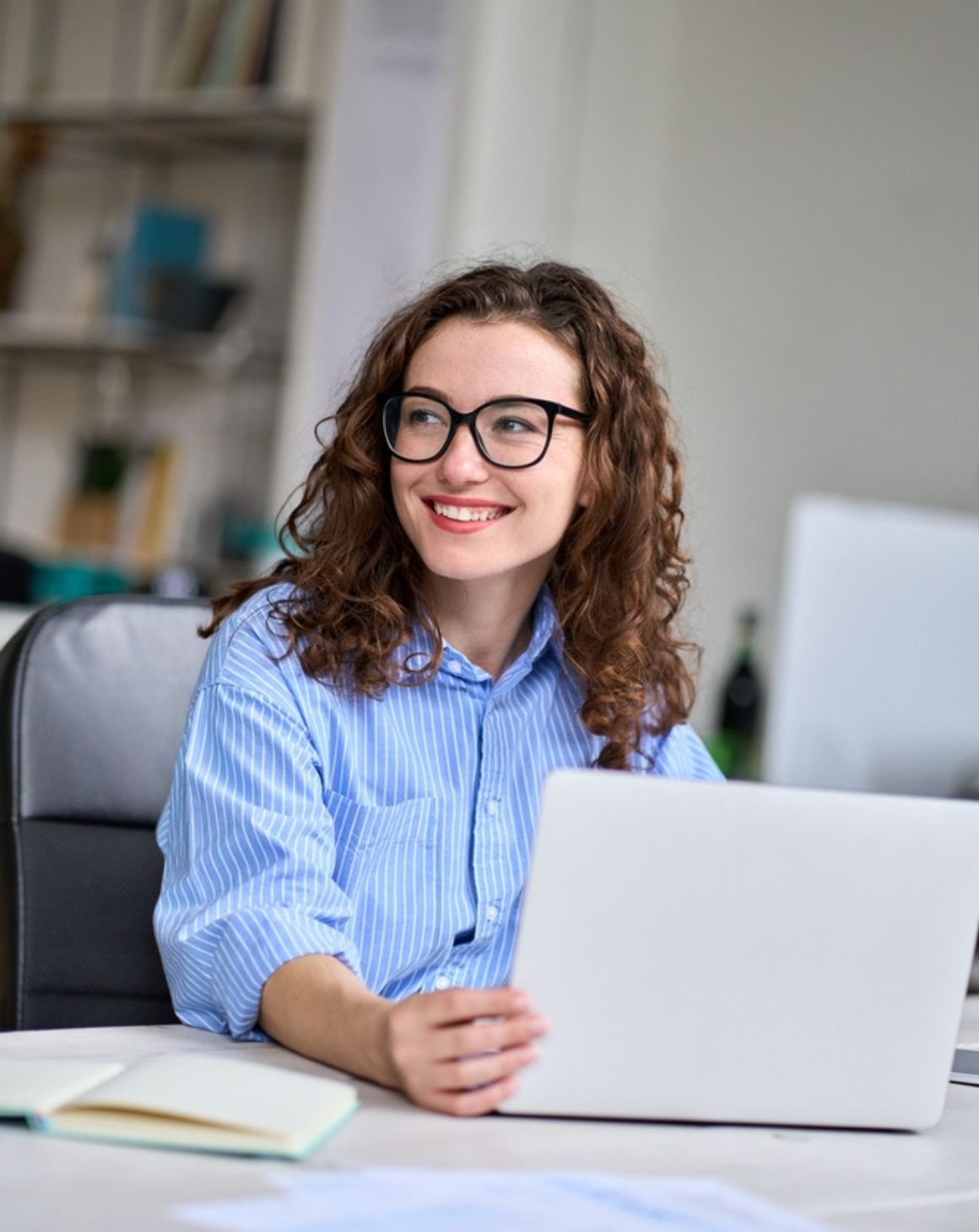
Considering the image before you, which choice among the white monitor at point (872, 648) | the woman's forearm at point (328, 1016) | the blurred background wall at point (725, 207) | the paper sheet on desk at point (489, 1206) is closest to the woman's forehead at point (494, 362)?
the woman's forearm at point (328, 1016)

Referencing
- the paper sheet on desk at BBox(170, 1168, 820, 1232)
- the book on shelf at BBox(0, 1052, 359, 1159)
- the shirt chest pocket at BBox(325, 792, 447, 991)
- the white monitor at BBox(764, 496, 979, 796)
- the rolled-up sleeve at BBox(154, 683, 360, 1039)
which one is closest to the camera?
the paper sheet on desk at BBox(170, 1168, 820, 1232)

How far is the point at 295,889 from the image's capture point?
128 cm

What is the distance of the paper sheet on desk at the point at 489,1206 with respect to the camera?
0.84 metres

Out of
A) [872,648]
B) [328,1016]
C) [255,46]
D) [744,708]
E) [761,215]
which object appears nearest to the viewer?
[328,1016]

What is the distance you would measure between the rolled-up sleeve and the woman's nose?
0.24 metres

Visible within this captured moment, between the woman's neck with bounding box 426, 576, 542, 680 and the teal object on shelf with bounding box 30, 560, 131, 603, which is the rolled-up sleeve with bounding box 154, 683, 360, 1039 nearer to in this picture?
the woman's neck with bounding box 426, 576, 542, 680

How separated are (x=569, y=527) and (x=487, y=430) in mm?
197

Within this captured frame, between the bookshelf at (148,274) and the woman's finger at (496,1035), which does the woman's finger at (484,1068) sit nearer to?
the woman's finger at (496,1035)

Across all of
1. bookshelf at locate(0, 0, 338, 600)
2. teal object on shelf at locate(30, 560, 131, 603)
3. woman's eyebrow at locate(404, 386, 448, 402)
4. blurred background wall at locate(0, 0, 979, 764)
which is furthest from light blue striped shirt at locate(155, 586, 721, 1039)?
teal object on shelf at locate(30, 560, 131, 603)

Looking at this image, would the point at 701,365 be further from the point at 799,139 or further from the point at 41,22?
the point at 41,22

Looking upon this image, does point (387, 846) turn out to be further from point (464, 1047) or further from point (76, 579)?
point (76, 579)

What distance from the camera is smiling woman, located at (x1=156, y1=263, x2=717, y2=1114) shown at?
1304 millimetres

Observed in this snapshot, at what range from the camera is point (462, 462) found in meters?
1.46

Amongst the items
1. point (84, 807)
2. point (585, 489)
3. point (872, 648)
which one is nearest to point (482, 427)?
point (585, 489)
